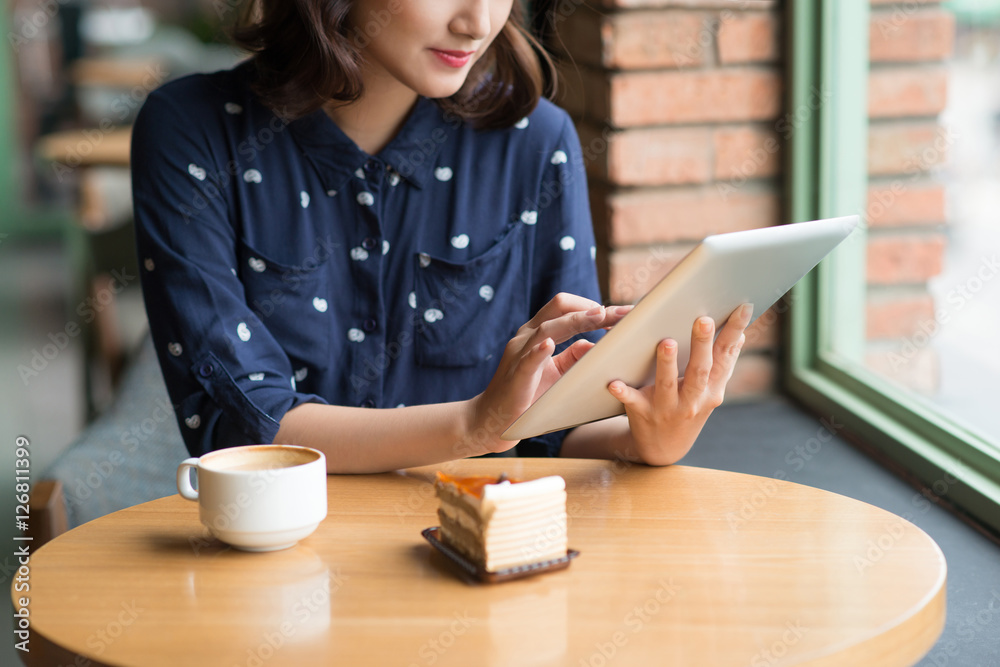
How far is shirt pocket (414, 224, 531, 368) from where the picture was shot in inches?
50.5

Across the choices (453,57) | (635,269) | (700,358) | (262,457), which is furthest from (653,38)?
(262,457)

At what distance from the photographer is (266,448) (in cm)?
84

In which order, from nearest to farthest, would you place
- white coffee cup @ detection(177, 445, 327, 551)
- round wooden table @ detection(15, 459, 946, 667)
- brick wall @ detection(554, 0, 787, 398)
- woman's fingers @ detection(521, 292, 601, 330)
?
round wooden table @ detection(15, 459, 946, 667) < white coffee cup @ detection(177, 445, 327, 551) < woman's fingers @ detection(521, 292, 601, 330) < brick wall @ detection(554, 0, 787, 398)

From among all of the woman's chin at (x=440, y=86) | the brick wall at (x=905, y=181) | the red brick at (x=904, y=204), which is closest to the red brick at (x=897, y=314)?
the brick wall at (x=905, y=181)

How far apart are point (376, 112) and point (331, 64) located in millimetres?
141

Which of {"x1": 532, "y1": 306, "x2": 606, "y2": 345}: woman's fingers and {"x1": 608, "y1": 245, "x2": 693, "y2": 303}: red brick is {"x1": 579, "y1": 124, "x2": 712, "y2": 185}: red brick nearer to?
{"x1": 608, "y1": 245, "x2": 693, "y2": 303}: red brick

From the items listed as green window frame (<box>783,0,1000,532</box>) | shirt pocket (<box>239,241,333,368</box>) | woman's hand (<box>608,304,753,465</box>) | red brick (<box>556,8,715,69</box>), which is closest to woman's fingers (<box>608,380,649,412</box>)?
woman's hand (<box>608,304,753,465</box>)

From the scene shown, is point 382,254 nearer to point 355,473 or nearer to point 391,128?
point 391,128

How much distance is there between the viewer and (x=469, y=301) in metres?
1.30

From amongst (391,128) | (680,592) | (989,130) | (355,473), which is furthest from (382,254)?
(989,130)

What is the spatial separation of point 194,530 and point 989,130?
1173 millimetres

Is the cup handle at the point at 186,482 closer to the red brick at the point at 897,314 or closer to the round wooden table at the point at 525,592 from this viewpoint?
the round wooden table at the point at 525,592

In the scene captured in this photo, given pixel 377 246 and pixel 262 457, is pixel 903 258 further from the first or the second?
pixel 262 457

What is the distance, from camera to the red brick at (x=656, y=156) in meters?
1.74
